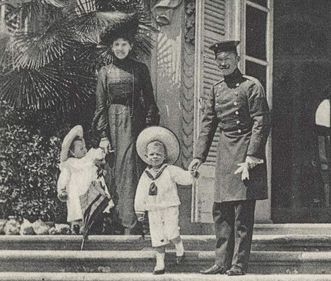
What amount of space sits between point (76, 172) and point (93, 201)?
35 cm

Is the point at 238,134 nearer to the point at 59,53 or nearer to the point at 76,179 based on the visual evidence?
the point at 76,179

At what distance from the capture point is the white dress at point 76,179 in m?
7.52

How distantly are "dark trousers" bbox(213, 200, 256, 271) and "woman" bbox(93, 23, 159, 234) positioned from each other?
157 centimetres

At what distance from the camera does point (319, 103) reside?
40.4 feet

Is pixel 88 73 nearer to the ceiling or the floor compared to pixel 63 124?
nearer to the ceiling

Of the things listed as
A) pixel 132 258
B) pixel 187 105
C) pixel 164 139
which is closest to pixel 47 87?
pixel 187 105

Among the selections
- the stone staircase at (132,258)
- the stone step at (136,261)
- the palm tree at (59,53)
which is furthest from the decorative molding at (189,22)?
the stone step at (136,261)

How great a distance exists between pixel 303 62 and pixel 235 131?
613 centimetres

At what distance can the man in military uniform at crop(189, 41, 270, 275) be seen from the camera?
6.10 m

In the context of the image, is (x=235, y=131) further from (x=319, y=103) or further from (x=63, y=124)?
(x=319, y=103)

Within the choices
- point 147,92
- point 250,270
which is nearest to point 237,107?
point 250,270

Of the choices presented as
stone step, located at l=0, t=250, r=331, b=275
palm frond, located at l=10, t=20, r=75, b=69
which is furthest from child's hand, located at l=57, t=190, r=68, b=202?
palm frond, located at l=10, t=20, r=75, b=69

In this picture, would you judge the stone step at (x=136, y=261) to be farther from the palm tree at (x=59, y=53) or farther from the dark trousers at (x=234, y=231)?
the palm tree at (x=59, y=53)

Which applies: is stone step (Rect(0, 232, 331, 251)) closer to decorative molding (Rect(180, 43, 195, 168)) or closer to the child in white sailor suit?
the child in white sailor suit
